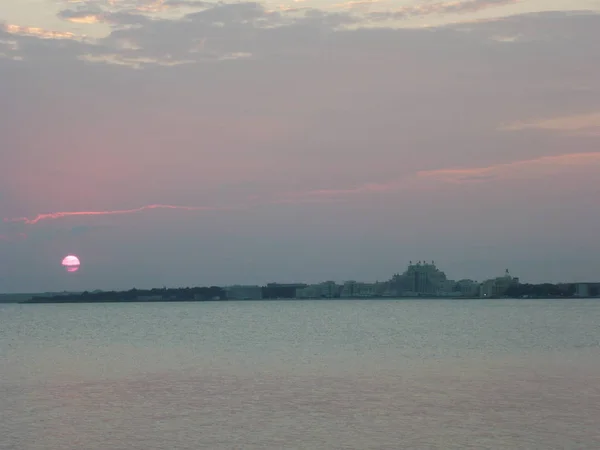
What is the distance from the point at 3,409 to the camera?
40.8 meters

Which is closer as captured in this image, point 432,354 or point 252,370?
point 252,370

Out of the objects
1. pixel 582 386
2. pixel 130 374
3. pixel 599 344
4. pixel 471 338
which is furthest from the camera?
pixel 471 338

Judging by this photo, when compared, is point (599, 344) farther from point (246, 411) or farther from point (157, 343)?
point (246, 411)

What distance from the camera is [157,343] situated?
91.6 meters

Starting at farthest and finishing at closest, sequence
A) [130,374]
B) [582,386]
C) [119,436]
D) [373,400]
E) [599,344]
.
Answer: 1. [599,344]
2. [130,374]
3. [582,386]
4. [373,400]
5. [119,436]

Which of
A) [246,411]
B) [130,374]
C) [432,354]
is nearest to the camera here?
[246,411]

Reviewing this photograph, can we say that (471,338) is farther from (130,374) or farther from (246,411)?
(246,411)

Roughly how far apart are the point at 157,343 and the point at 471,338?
32.9 metres

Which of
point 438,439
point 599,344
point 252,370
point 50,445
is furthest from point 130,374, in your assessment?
point 599,344

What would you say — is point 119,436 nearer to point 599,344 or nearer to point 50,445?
point 50,445

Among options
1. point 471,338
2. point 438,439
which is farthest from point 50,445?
point 471,338

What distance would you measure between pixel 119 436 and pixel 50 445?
2.72 metres

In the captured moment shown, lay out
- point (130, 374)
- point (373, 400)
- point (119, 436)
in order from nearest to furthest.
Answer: point (119, 436)
point (373, 400)
point (130, 374)

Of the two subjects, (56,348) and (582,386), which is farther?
(56,348)
